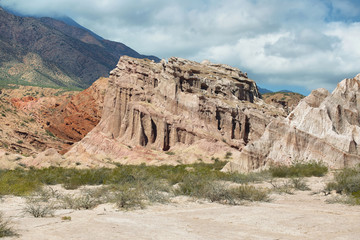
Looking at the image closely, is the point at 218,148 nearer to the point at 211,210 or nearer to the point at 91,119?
the point at 91,119

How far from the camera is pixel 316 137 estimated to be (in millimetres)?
23891

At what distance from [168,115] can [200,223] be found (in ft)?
124

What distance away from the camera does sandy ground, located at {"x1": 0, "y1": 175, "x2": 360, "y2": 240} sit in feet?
25.5

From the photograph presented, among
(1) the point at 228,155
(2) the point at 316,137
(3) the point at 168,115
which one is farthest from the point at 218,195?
(3) the point at 168,115

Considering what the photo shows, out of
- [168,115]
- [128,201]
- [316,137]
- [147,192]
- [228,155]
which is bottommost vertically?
[128,201]

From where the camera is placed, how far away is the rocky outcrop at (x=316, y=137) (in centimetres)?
2286

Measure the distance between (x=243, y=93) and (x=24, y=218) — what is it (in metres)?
49.3

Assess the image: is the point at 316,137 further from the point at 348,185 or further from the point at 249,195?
the point at 249,195

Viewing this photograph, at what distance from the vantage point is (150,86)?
166ft

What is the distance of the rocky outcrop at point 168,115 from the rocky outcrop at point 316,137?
16.4 meters

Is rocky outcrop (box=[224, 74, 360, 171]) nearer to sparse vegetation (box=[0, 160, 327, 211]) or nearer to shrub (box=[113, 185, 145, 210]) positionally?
sparse vegetation (box=[0, 160, 327, 211])

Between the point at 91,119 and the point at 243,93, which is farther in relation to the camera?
the point at 91,119

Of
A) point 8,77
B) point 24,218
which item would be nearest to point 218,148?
point 24,218

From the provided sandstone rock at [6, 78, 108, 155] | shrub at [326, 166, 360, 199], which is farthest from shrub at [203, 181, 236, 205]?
sandstone rock at [6, 78, 108, 155]
